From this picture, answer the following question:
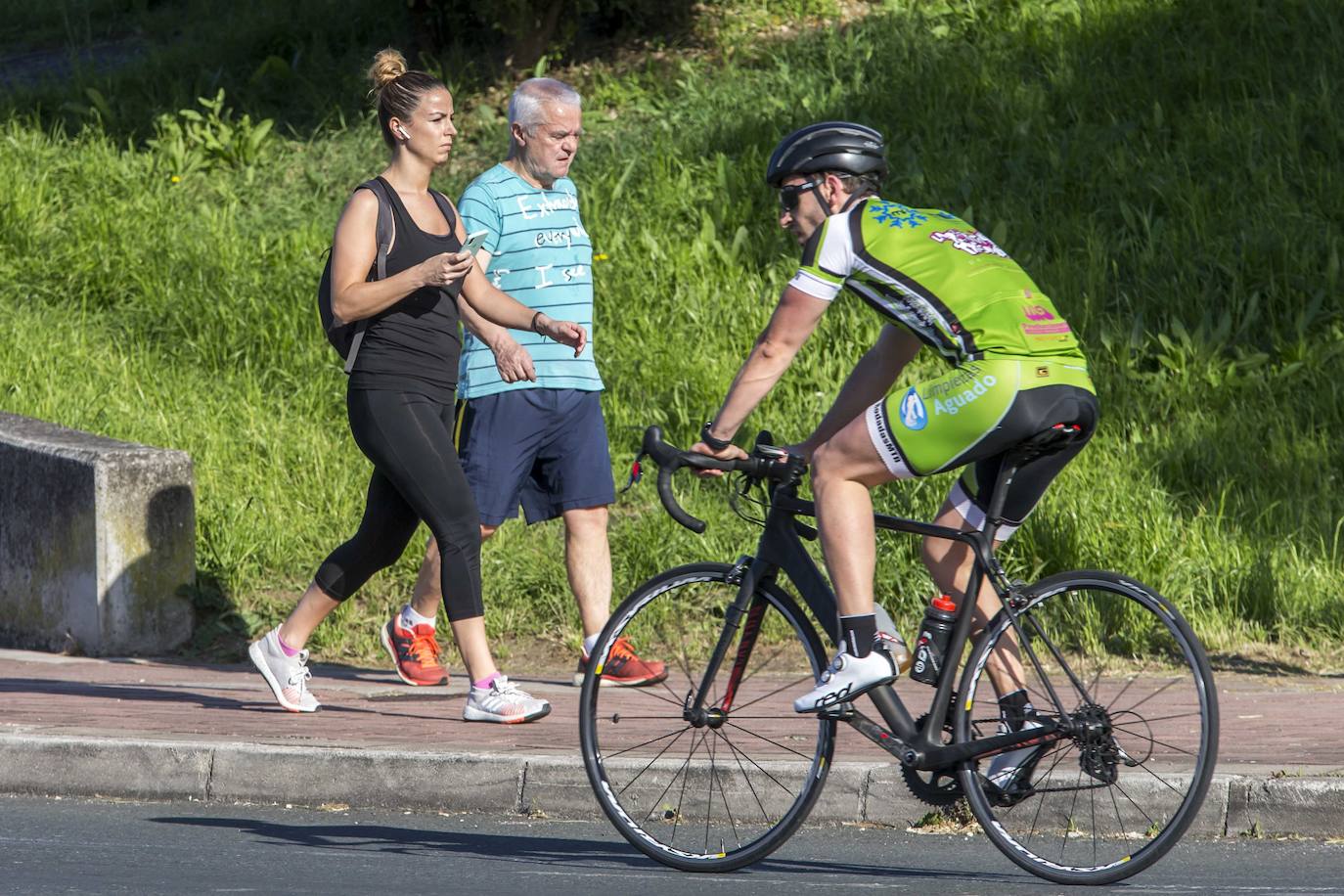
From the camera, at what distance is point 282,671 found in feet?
20.6

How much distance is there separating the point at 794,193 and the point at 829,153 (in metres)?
0.14

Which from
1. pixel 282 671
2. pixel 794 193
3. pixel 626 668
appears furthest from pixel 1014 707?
pixel 282 671

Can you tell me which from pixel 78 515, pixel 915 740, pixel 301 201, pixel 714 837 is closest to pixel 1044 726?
pixel 915 740

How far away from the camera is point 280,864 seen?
4.70 meters

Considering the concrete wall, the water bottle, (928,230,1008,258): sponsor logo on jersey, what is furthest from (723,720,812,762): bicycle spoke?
the concrete wall

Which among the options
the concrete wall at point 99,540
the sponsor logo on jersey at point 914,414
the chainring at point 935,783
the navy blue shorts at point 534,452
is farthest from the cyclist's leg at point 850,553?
the concrete wall at point 99,540

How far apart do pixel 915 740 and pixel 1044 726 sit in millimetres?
323

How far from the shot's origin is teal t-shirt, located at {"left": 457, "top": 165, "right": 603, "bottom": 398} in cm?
654

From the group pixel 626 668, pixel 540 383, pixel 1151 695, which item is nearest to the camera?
pixel 1151 695

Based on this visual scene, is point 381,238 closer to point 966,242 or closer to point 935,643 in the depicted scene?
point 966,242

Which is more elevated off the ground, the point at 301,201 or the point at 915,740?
the point at 301,201

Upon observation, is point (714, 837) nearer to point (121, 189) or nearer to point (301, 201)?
point (301, 201)

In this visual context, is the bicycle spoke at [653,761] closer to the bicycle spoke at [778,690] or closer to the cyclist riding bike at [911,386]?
the bicycle spoke at [778,690]

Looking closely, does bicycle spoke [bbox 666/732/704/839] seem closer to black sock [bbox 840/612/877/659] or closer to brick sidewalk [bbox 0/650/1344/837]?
brick sidewalk [bbox 0/650/1344/837]
